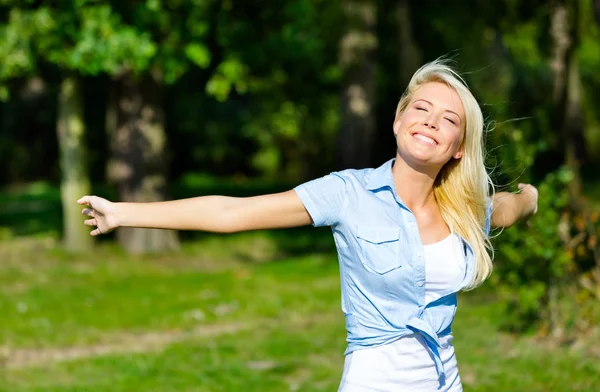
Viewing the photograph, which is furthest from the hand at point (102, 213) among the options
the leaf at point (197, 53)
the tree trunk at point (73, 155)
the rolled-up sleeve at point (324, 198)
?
the tree trunk at point (73, 155)

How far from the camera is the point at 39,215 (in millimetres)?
19656

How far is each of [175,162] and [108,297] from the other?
65.4ft

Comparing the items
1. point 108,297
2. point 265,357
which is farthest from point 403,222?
point 108,297

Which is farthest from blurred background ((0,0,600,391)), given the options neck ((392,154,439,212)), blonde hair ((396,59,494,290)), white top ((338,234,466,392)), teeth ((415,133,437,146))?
white top ((338,234,466,392))

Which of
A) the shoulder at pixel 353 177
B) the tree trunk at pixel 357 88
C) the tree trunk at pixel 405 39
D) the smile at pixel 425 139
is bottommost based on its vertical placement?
the shoulder at pixel 353 177

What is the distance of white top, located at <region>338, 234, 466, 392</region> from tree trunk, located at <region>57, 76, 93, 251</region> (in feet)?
34.4

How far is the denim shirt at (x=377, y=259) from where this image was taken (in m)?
3.33

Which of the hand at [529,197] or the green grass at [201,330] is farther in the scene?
the green grass at [201,330]

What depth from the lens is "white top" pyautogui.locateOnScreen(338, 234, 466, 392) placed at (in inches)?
132

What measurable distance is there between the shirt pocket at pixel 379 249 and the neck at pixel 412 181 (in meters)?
0.25

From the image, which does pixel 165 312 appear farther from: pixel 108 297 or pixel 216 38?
pixel 216 38

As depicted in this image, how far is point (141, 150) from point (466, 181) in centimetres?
1021

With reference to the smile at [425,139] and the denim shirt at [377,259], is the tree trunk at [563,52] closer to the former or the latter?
the smile at [425,139]

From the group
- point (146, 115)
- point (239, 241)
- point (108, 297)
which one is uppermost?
point (146, 115)
